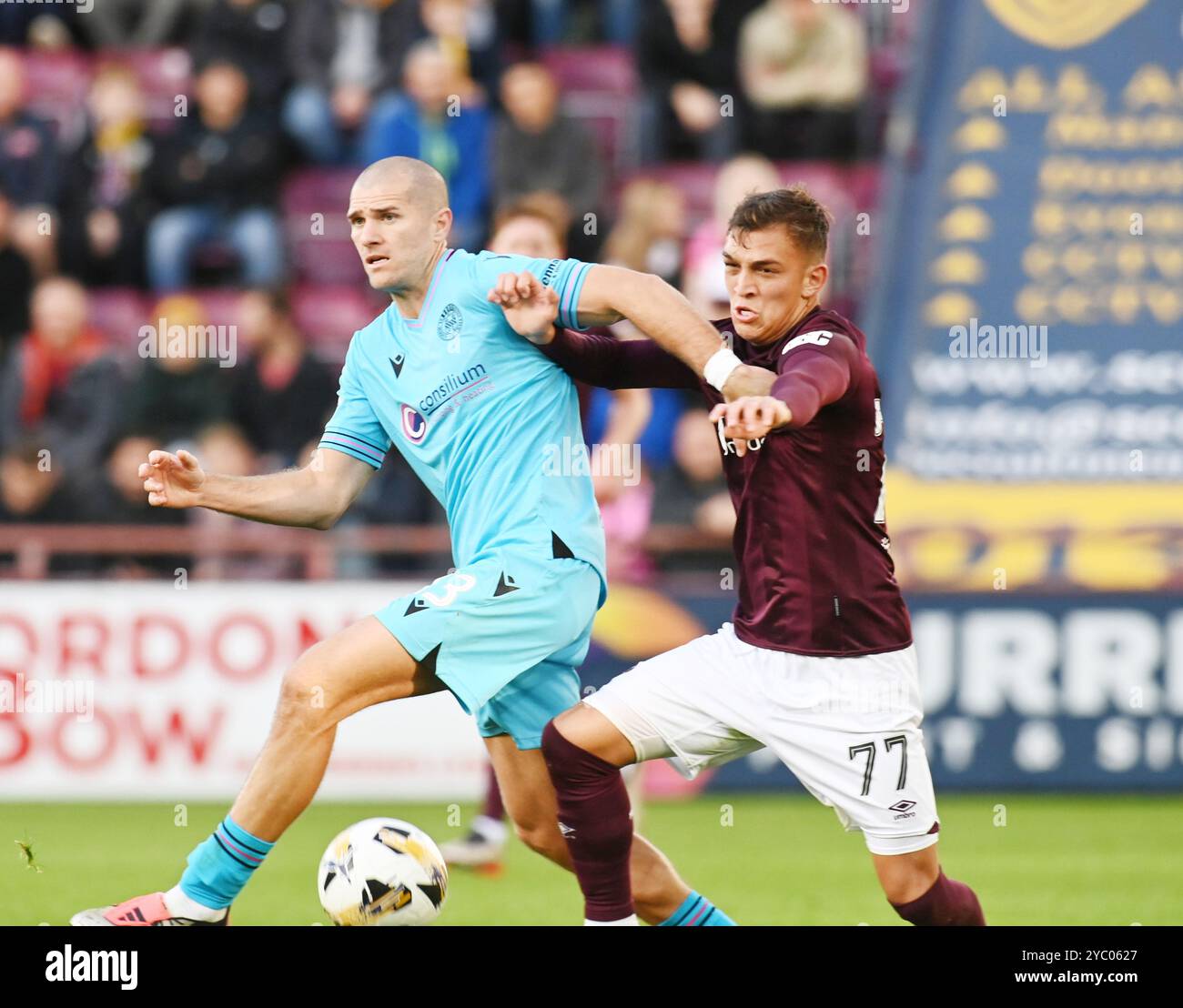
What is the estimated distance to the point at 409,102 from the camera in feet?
42.8

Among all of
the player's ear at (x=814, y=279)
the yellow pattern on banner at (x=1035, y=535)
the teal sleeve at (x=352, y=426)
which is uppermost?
the player's ear at (x=814, y=279)

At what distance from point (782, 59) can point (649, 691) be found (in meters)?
8.64

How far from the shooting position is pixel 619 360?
18.9ft

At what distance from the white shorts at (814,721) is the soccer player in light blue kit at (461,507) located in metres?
0.40

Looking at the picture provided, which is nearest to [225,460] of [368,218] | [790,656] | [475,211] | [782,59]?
[475,211]

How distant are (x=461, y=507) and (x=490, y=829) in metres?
2.50

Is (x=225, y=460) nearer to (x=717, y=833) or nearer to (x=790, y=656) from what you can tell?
(x=717, y=833)

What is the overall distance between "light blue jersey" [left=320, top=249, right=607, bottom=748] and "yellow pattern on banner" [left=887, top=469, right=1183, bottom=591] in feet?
16.0

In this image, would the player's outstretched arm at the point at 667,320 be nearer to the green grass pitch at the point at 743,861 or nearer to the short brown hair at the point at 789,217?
the short brown hair at the point at 789,217
